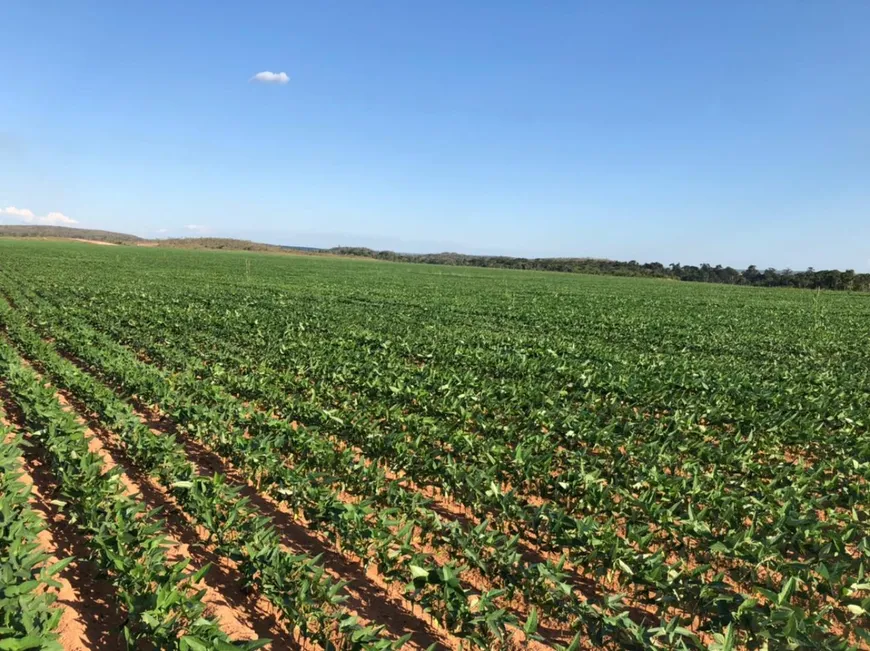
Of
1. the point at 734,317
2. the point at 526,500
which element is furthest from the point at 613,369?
the point at 734,317

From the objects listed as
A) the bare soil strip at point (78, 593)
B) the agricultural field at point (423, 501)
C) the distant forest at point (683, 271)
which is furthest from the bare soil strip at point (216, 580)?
the distant forest at point (683, 271)

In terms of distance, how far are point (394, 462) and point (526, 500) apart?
64.3 inches

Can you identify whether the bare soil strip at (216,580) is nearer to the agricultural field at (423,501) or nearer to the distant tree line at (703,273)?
the agricultural field at (423,501)

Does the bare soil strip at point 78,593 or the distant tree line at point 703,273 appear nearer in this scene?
the bare soil strip at point 78,593

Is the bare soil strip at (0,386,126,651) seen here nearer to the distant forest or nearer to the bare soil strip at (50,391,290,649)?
the bare soil strip at (50,391,290,649)

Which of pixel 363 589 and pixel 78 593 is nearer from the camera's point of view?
pixel 78 593

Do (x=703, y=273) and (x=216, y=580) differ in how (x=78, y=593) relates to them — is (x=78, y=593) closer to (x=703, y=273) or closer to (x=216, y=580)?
(x=216, y=580)

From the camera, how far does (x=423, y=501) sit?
15.6 ft

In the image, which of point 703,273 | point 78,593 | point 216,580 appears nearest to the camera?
point 78,593

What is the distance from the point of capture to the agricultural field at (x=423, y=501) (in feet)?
11.0

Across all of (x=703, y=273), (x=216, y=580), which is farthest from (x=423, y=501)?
(x=703, y=273)

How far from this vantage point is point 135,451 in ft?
19.1

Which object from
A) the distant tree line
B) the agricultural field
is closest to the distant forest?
the distant tree line

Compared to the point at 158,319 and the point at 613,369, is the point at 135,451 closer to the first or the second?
the point at 613,369
